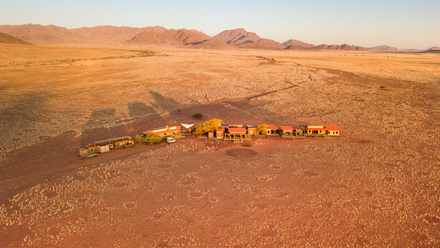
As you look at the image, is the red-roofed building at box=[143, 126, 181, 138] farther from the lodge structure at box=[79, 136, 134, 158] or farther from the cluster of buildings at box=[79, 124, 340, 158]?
the lodge structure at box=[79, 136, 134, 158]

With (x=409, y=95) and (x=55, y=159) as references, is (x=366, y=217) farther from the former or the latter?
(x=409, y=95)

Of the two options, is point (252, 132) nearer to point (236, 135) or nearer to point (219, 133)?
point (236, 135)

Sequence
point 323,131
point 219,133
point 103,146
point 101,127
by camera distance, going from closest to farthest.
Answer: point 103,146 → point 219,133 → point 323,131 → point 101,127

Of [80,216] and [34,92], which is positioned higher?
[34,92]

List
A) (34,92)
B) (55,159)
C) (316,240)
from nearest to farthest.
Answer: (316,240) < (55,159) < (34,92)

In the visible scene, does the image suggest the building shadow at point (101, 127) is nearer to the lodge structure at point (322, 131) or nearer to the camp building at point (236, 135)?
the camp building at point (236, 135)

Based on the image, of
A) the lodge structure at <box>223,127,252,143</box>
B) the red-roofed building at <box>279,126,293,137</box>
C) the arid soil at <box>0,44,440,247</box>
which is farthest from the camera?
the red-roofed building at <box>279,126,293,137</box>

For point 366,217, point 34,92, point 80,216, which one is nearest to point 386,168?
point 366,217

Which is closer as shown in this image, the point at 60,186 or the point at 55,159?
the point at 60,186

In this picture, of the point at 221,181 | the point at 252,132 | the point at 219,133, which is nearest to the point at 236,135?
the point at 219,133

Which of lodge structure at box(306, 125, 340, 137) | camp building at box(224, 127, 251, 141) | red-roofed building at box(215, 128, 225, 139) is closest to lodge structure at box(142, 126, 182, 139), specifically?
red-roofed building at box(215, 128, 225, 139)

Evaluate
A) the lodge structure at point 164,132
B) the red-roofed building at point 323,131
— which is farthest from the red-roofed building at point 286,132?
the lodge structure at point 164,132
